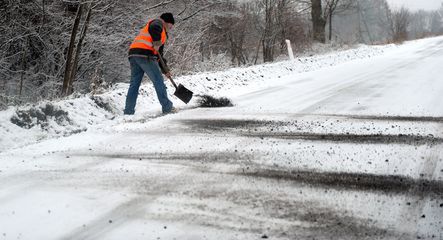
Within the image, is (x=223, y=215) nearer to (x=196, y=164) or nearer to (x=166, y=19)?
(x=196, y=164)

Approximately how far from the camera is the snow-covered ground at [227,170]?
10.4ft

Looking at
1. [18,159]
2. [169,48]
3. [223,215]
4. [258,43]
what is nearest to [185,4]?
[169,48]

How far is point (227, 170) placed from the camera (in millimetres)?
4371

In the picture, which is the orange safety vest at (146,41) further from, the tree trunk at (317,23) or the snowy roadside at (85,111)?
the tree trunk at (317,23)

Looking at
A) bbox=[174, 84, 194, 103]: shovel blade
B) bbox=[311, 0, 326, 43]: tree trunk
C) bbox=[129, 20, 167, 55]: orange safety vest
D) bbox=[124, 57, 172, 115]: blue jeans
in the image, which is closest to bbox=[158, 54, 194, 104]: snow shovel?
bbox=[174, 84, 194, 103]: shovel blade

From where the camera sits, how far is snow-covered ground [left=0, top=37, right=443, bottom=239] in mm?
3184

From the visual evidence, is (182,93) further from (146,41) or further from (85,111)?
(85,111)

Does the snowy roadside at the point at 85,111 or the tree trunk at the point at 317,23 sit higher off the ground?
the tree trunk at the point at 317,23

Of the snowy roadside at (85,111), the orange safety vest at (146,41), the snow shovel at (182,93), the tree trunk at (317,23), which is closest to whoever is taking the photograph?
the snowy roadside at (85,111)

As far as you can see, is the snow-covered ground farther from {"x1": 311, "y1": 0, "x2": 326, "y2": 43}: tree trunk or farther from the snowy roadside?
{"x1": 311, "y1": 0, "x2": 326, "y2": 43}: tree trunk

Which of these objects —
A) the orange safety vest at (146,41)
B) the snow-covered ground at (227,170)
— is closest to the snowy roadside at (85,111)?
the snow-covered ground at (227,170)

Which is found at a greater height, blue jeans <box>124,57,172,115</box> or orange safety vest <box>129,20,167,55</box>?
orange safety vest <box>129,20,167,55</box>

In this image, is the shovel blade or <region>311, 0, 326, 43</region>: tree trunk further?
<region>311, 0, 326, 43</region>: tree trunk

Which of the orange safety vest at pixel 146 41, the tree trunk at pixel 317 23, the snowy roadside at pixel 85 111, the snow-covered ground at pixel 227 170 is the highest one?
the tree trunk at pixel 317 23
